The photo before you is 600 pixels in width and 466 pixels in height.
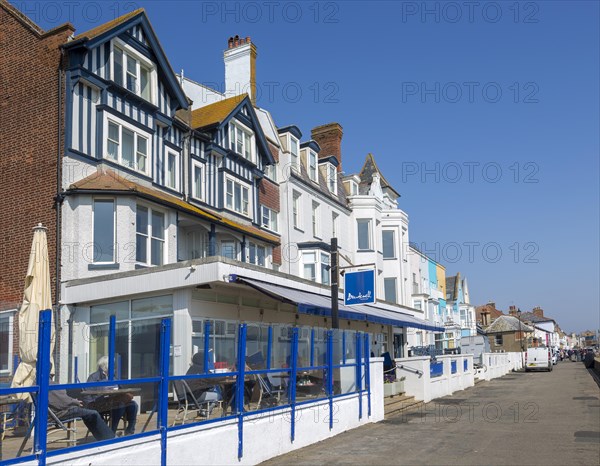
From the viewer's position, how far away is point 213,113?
2578 cm

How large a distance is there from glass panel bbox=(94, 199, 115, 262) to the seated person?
1158 centimetres

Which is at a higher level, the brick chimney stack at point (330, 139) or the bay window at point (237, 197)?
the brick chimney stack at point (330, 139)

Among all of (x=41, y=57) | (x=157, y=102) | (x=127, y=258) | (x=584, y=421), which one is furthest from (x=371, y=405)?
(x=41, y=57)

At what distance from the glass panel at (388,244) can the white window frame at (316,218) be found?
25.3ft

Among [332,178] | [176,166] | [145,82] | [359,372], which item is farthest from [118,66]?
[332,178]

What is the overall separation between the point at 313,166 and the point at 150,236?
48.7ft

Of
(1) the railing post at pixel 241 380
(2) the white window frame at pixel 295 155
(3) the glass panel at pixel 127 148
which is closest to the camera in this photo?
(1) the railing post at pixel 241 380

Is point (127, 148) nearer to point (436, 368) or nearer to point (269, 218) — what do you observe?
point (269, 218)

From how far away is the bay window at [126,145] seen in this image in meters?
19.9

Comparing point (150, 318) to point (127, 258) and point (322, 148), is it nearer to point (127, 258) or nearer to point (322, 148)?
point (127, 258)

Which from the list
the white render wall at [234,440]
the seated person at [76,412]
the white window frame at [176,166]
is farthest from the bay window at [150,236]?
the seated person at [76,412]

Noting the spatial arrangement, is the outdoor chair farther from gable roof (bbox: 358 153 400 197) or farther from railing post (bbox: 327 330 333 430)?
gable roof (bbox: 358 153 400 197)

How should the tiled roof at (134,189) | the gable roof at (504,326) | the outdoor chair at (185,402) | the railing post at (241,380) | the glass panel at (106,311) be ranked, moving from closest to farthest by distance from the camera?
1. the outdoor chair at (185,402)
2. the railing post at (241,380)
3. the glass panel at (106,311)
4. the tiled roof at (134,189)
5. the gable roof at (504,326)

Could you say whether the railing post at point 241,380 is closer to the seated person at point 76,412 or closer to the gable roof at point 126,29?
the seated person at point 76,412
